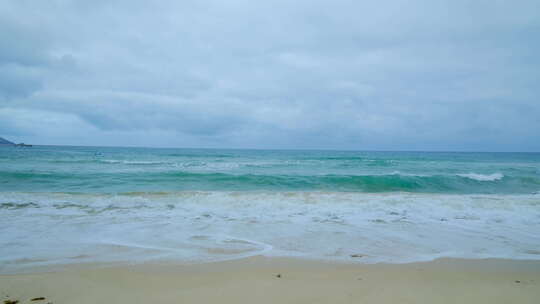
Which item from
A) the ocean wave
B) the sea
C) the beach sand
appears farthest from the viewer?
the ocean wave

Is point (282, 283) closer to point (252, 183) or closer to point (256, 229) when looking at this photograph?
point (256, 229)

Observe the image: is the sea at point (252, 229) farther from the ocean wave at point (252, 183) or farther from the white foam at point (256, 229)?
the ocean wave at point (252, 183)

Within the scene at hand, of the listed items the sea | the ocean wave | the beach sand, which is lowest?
Result: the ocean wave

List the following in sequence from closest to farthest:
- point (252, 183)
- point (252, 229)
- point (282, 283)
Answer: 1. point (282, 283)
2. point (252, 229)
3. point (252, 183)

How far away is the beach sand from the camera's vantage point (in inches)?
114

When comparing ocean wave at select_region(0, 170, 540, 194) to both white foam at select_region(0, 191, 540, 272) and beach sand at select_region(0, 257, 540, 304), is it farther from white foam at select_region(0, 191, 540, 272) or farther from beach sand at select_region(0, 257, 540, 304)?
beach sand at select_region(0, 257, 540, 304)

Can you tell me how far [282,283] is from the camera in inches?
126

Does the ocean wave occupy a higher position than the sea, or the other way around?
the sea

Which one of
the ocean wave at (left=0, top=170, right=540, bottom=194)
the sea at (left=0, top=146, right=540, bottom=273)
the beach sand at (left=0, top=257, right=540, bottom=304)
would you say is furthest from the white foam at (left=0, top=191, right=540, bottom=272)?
the ocean wave at (left=0, top=170, right=540, bottom=194)

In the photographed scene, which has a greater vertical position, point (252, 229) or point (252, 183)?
point (252, 229)

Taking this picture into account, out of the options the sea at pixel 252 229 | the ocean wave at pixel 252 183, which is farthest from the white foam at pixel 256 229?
the ocean wave at pixel 252 183

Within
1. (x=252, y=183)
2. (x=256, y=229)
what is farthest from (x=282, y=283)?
(x=252, y=183)

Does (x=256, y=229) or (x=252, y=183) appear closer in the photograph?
(x=256, y=229)

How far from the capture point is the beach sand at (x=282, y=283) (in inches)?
114
